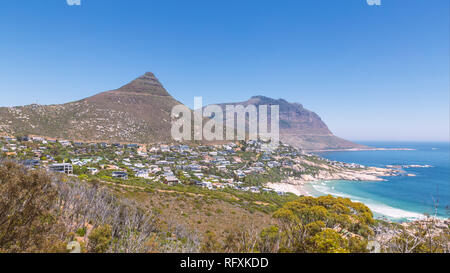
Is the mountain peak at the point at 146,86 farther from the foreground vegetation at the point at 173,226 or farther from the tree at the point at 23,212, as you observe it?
the tree at the point at 23,212

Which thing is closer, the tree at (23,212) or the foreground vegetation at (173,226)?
the tree at (23,212)

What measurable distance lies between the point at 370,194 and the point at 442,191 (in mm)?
24856

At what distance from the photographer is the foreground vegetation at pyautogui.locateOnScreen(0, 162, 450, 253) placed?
556 cm

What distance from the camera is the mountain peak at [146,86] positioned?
376ft

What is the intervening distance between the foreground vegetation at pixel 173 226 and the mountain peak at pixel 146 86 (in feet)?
347

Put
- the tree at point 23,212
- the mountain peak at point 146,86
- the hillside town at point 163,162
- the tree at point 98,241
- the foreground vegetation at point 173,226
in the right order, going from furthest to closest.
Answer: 1. the mountain peak at point 146,86
2. the hillside town at point 163,162
3. the tree at point 98,241
4. the foreground vegetation at point 173,226
5. the tree at point 23,212

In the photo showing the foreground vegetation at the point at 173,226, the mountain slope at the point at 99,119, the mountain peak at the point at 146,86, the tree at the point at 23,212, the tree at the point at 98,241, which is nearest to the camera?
the tree at the point at 23,212

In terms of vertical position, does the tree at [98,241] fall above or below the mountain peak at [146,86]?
below

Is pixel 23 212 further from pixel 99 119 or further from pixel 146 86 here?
pixel 146 86

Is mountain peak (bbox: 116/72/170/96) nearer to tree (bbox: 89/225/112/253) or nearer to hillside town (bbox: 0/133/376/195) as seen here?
hillside town (bbox: 0/133/376/195)

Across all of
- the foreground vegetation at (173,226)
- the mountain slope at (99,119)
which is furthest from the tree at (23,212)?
the mountain slope at (99,119)

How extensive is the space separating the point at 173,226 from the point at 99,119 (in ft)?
249
